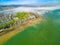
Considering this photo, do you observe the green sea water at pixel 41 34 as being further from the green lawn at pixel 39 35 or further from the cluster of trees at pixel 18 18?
the cluster of trees at pixel 18 18

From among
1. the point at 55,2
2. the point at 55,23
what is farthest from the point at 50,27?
the point at 55,2

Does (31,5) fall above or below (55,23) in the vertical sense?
above

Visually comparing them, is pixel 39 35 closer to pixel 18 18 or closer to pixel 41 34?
pixel 41 34

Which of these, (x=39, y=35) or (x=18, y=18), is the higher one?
(x=18, y=18)

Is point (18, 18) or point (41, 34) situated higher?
point (18, 18)

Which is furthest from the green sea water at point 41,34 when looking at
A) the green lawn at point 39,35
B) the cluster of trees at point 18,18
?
the cluster of trees at point 18,18

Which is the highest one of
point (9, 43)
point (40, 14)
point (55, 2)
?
point (55, 2)

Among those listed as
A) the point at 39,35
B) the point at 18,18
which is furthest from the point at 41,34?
the point at 18,18

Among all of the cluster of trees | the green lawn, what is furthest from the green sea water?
the cluster of trees

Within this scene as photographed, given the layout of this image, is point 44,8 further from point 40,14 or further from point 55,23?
point 55,23

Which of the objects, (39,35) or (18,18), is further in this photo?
(18,18)
